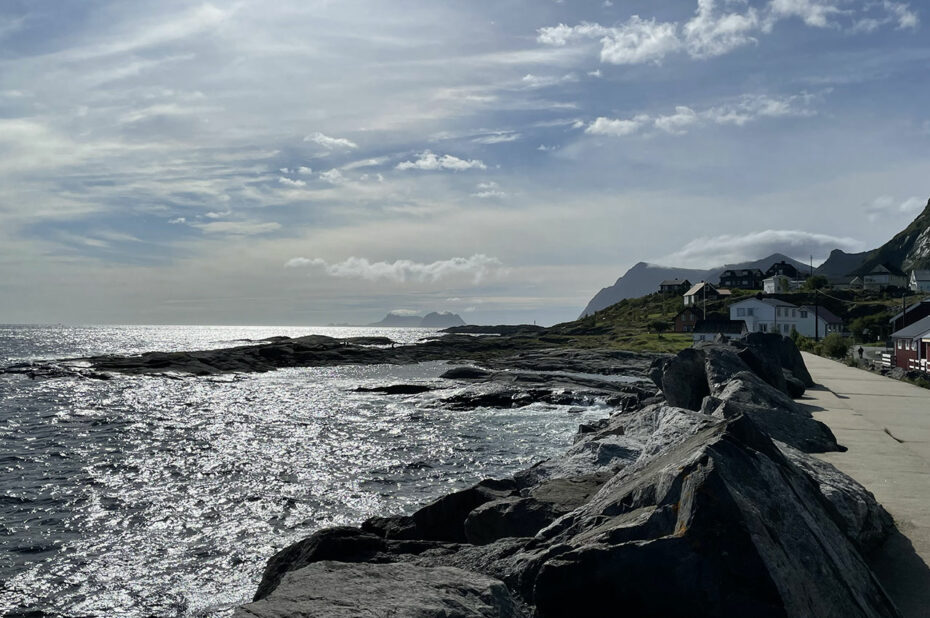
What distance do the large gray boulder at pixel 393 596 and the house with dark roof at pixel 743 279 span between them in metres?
197

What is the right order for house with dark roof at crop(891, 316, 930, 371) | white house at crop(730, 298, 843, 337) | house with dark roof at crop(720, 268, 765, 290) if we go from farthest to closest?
house with dark roof at crop(720, 268, 765, 290) → white house at crop(730, 298, 843, 337) → house with dark roof at crop(891, 316, 930, 371)

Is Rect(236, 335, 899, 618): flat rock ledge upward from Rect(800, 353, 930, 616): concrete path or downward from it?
upward

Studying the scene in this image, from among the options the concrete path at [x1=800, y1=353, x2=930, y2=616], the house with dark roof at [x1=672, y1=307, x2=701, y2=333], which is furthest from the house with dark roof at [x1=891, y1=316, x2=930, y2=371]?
the house with dark roof at [x1=672, y1=307, x2=701, y2=333]

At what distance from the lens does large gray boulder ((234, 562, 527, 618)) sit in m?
5.53

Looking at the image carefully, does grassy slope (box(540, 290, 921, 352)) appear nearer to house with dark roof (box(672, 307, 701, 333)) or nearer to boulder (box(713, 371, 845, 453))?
house with dark roof (box(672, 307, 701, 333))

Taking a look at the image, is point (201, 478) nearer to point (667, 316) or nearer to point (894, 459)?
point (894, 459)

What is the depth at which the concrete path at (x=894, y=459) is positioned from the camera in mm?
8047

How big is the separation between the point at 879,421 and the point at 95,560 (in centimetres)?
2263

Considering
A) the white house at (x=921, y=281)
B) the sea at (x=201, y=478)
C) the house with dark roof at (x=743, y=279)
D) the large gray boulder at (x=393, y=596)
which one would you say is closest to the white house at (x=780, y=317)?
the white house at (x=921, y=281)

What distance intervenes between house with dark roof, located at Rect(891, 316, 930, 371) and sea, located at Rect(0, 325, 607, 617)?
76.9 ft

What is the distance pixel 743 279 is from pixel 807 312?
8800 cm

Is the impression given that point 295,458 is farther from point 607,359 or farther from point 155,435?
point 607,359

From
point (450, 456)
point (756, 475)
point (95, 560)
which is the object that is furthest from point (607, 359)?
point (756, 475)

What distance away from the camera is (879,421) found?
68.1 feet
